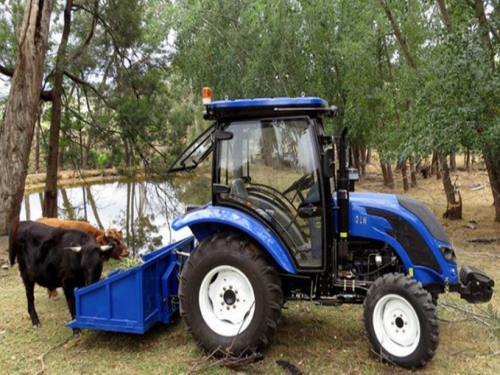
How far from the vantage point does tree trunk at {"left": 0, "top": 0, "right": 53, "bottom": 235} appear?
8.74 meters

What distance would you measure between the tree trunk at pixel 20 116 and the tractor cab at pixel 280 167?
5913mm

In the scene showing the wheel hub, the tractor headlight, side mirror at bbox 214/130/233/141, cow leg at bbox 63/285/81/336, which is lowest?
cow leg at bbox 63/285/81/336

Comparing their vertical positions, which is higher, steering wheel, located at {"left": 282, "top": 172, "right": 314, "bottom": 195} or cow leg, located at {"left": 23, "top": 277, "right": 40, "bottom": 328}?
steering wheel, located at {"left": 282, "top": 172, "right": 314, "bottom": 195}

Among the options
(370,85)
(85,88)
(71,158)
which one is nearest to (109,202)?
(71,158)

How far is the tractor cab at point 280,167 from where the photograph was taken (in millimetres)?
3912

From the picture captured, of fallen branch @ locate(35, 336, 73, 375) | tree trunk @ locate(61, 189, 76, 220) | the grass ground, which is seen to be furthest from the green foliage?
fallen branch @ locate(35, 336, 73, 375)

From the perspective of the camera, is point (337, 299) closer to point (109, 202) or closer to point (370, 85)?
point (370, 85)

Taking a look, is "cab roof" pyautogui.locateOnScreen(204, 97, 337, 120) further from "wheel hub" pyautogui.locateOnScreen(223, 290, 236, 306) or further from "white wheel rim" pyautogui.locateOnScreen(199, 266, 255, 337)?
"wheel hub" pyautogui.locateOnScreen(223, 290, 236, 306)

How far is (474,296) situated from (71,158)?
38.5 ft

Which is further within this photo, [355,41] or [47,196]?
[355,41]

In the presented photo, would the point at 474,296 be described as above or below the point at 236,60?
below


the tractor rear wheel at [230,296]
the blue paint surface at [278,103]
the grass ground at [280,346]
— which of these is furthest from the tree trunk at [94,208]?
the blue paint surface at [278,103]

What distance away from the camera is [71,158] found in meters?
13.1

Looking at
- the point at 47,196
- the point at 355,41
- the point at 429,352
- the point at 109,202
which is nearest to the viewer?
the point at 429,352
